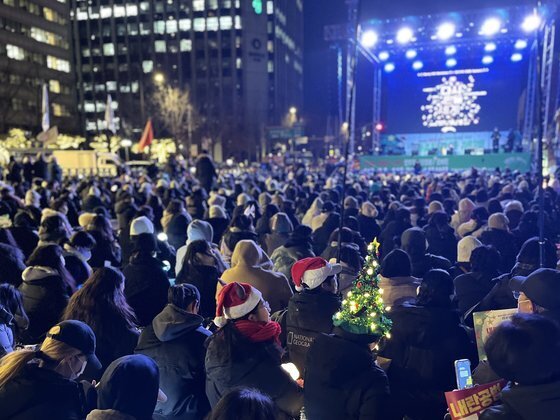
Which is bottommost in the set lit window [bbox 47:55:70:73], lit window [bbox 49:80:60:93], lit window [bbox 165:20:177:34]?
lit window [bbox 49:80:60:93]

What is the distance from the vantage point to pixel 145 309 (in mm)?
4555

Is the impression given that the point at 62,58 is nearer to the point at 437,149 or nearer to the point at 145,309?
the point at 437,149

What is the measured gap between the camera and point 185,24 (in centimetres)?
8625

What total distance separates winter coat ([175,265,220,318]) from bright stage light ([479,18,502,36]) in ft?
89.7

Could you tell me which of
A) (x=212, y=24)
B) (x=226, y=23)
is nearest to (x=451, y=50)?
(x=226, y=23)

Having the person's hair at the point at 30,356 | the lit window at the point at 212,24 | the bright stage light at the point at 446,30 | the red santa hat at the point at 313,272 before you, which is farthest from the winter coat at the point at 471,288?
the lit window at the point at 212,24

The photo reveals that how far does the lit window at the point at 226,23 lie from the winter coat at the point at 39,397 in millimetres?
88800

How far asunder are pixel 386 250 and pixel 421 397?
13.9 feet

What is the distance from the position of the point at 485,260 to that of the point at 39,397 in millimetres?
3835

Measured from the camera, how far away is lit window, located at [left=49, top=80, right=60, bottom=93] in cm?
7359

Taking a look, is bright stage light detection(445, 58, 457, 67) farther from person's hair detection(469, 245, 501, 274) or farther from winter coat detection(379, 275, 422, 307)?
winter coat detection(379, 275, 422, 307)

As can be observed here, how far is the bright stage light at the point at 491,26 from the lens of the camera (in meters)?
26.8

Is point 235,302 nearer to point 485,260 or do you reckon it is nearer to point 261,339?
point 261,339

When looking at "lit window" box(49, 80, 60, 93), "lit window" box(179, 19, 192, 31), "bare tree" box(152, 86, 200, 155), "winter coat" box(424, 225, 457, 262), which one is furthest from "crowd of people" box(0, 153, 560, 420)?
"lit window" box(179, 19, 192, 31)
